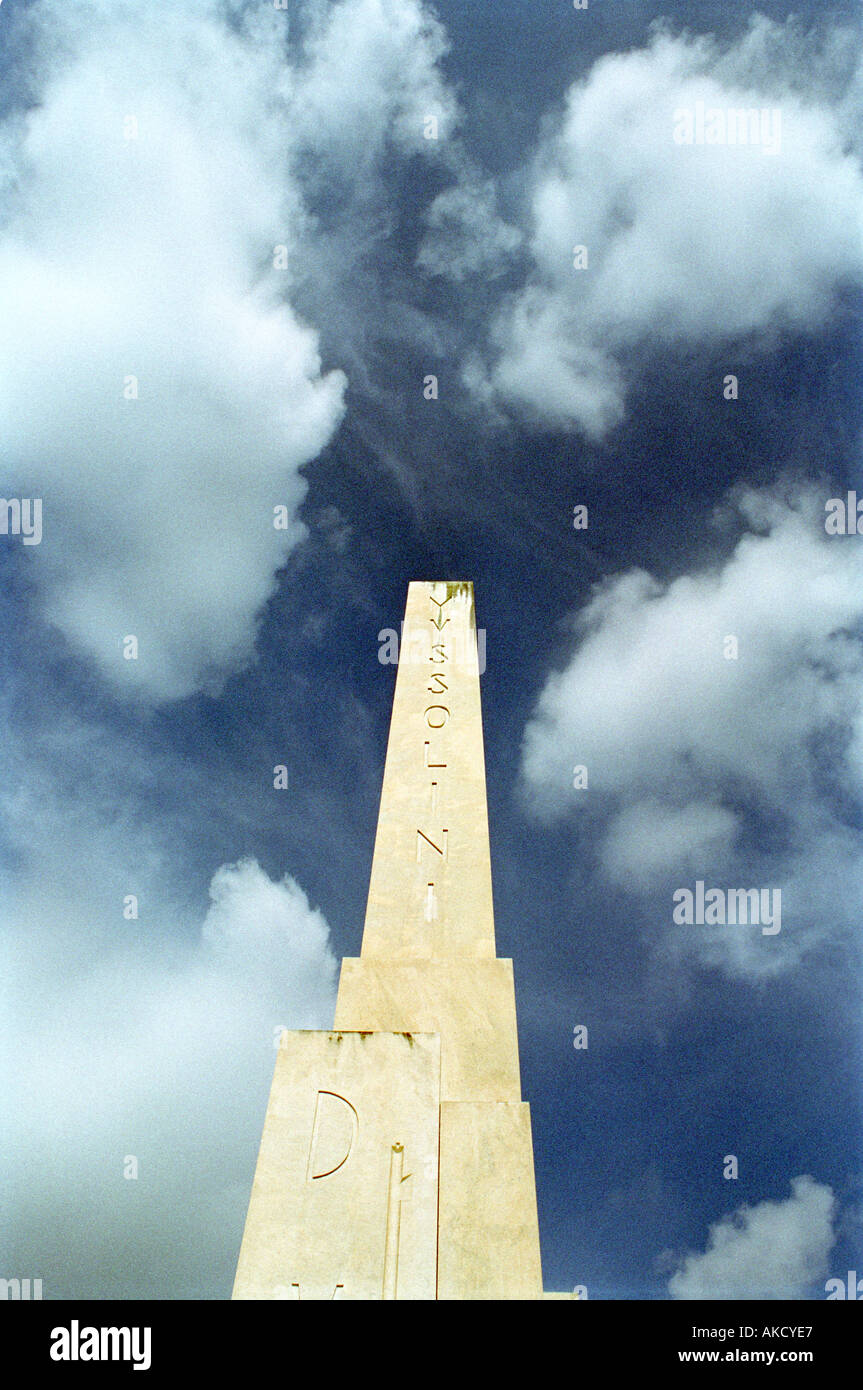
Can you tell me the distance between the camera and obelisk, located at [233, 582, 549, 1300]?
11016 mm

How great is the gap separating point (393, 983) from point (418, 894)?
1.41m

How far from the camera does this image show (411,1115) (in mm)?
11727

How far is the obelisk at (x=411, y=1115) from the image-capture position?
11016 mm

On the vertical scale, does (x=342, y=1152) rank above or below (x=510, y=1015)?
below

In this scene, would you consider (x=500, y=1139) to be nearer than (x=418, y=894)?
Yes

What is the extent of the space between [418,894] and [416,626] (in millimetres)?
5179
